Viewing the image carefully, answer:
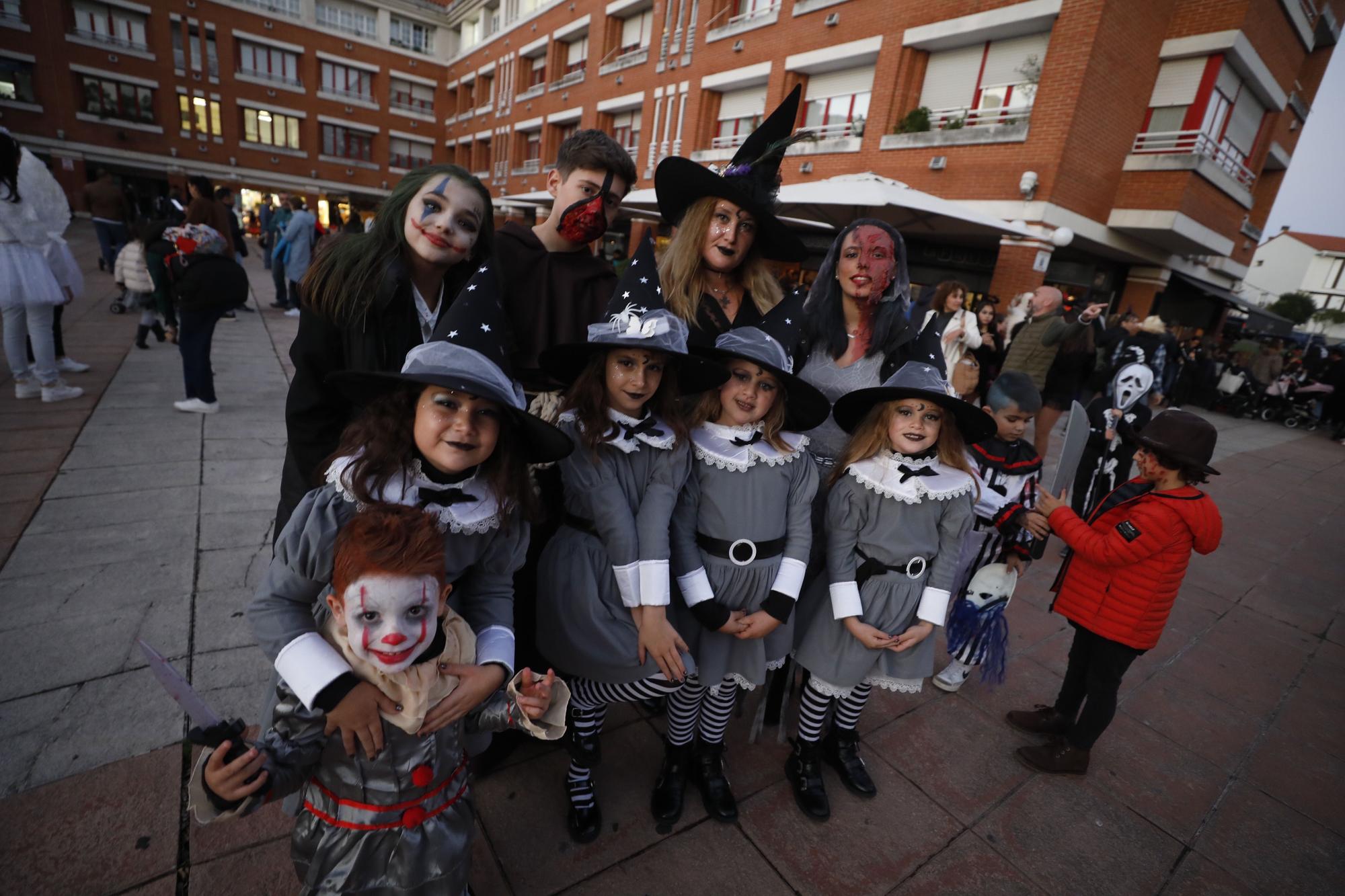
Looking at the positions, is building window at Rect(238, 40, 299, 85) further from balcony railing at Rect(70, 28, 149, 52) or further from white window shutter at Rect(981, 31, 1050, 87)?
white window shutter at Rect(981, 31, 1050, 87)

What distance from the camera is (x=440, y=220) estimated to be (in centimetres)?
192

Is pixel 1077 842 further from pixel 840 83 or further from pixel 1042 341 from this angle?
pixel 840 83

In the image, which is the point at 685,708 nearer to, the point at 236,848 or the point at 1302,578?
the point at 236,848

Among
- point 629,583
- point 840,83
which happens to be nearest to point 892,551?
point 629,583

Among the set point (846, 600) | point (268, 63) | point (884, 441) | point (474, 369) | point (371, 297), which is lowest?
point (846, 600)

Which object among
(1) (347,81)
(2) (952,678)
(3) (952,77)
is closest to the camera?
(2) (952,678)

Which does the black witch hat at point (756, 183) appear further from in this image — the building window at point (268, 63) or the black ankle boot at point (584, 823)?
the building window at point (268, 63)

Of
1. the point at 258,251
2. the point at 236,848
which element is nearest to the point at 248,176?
the point at 258,251

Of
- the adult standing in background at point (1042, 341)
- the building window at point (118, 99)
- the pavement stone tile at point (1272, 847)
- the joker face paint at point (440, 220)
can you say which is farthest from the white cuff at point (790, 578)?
the building window at point (118, 99)

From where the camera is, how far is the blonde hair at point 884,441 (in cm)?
220

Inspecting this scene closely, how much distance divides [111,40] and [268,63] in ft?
19.2

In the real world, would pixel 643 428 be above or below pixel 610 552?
above

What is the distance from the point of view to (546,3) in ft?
79.5

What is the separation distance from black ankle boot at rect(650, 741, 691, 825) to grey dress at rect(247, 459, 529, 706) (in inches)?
39.9
